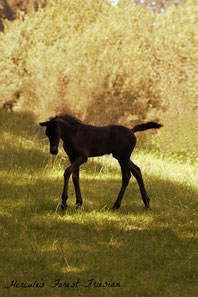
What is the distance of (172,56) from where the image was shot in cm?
1591

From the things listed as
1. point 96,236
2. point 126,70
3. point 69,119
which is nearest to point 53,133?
point 69,119

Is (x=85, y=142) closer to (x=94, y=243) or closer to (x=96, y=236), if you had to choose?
(x=96, y=236)

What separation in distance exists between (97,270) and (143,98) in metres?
11.1

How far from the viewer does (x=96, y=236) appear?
20.2 feet

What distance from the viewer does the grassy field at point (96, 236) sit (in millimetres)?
4773

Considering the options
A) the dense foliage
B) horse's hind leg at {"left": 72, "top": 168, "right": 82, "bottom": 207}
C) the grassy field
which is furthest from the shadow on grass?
the dense foliage

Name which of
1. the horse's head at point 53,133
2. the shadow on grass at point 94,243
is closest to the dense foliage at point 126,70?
the shadow on grass at point 94,243

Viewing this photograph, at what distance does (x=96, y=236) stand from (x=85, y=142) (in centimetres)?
152

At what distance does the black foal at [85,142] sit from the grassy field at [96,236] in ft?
1.90

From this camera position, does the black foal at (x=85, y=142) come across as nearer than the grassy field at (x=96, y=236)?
No

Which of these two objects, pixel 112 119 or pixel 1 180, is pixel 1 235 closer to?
pixel 1 180

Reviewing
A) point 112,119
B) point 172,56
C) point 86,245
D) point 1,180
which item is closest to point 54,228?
point 86,245

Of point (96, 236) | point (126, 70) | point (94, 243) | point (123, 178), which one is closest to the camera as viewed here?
point (94, 243)

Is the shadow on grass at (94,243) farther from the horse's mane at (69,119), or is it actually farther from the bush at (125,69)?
the bush at (125,69)
